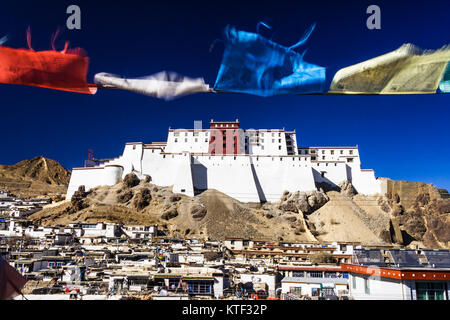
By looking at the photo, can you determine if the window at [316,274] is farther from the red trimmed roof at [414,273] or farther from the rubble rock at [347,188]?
the rubble rock at [347,188]

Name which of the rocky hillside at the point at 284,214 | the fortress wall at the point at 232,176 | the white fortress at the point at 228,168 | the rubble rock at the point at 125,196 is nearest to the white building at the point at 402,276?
the rocky hillside at the point at 284,214

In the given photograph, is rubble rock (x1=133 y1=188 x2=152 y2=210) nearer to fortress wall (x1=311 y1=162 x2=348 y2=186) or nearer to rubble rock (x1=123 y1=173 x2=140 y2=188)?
rubble rock (x1=123 y1=173 x2=140 y2=188)

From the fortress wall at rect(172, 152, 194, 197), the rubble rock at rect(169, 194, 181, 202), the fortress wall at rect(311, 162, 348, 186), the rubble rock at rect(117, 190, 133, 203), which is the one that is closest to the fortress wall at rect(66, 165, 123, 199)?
the rubble rock at rect(117, 190, 133, 203)

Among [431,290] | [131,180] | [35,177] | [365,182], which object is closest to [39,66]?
[431,290]

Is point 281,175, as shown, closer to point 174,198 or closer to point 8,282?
point 174,198

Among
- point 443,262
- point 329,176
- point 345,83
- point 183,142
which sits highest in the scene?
point 183,142
